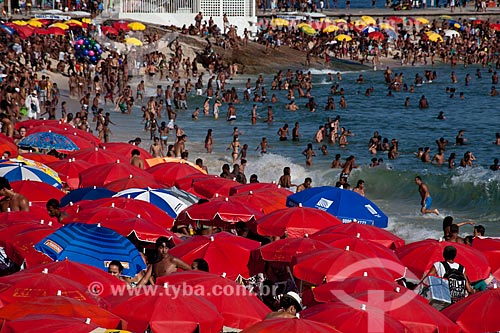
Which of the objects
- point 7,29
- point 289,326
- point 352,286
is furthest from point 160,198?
point 7,29

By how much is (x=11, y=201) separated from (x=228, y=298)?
4526 millimetres

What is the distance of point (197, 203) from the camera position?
46.8ft

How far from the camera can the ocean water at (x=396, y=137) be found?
23547 mm

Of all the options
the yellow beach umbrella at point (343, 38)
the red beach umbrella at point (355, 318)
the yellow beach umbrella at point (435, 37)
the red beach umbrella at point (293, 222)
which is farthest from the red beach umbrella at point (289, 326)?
the yellow beach umbrella at point (435, 37)

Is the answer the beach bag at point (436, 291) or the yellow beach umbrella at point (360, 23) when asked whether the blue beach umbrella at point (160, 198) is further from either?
the yellow beach umbrella at point (360, 23)

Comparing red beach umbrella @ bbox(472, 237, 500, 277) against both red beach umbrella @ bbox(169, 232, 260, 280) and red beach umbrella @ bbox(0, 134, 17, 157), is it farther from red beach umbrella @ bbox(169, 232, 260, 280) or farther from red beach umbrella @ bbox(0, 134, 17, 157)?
red beach umbrella @ bbox(0, 134, 17, 157)

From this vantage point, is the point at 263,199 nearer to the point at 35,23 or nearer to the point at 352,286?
the point at 352,286

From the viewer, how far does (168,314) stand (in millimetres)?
8461

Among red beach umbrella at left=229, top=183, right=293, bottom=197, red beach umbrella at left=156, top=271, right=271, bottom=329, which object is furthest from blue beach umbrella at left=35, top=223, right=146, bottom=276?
red beach umbrella at left=229, top=183, right=293, bottom=197

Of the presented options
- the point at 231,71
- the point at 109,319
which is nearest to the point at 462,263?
the point at 109,319

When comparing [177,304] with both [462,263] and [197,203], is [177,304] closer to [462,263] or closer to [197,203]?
[462,263]

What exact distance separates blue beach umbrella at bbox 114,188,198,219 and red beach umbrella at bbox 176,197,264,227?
31 centimetres

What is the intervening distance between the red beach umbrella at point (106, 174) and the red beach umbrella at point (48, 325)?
26.3 ft

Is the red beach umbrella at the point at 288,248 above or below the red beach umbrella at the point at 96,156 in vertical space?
below
